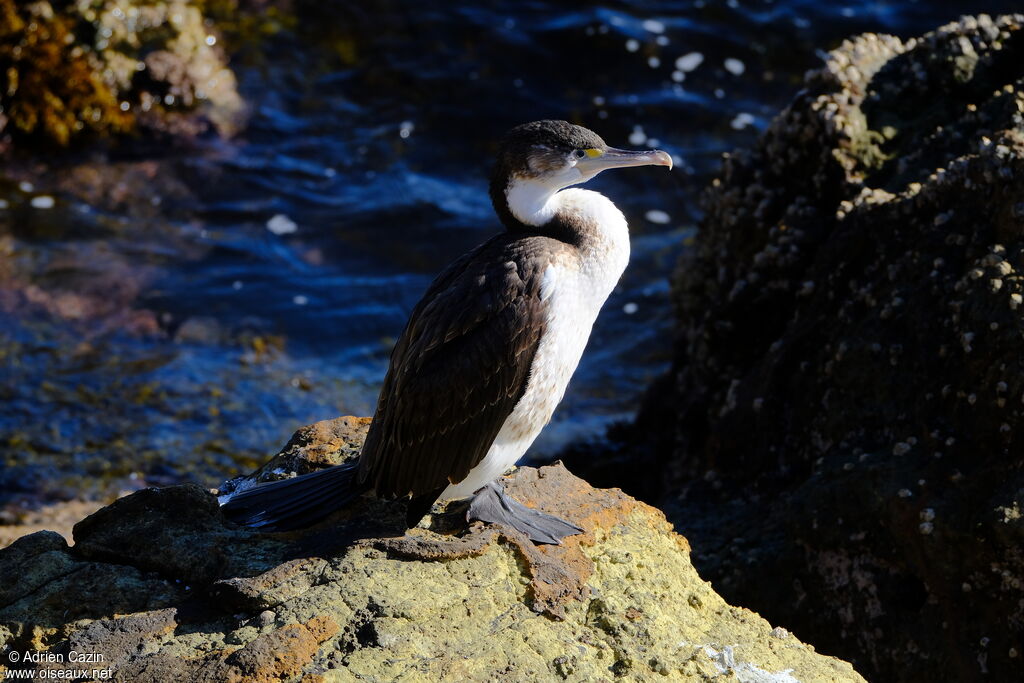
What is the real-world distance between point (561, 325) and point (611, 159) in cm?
70

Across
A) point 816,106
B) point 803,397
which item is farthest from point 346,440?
point 816,106

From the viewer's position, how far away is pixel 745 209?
581 cm

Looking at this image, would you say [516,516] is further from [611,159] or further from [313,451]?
[611,159]

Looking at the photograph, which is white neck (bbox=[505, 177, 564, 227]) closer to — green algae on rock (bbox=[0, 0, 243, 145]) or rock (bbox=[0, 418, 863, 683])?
rock (bbox=[0, 418, 863, 683])

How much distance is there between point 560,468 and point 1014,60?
3175mm

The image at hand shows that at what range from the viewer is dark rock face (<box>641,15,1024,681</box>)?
396 cm

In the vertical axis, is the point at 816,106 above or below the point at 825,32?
above

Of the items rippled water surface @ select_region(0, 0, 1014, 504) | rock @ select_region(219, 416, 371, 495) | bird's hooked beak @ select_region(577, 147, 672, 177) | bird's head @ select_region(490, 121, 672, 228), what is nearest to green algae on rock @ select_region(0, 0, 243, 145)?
rippled water surface @ select_region(0, 0, 1014, 504)

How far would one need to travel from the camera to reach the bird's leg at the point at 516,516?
379 cm

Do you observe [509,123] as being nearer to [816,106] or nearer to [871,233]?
[816,106]

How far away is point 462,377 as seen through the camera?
12.6 feet

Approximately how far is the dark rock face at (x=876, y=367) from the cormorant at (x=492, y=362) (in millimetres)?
1214

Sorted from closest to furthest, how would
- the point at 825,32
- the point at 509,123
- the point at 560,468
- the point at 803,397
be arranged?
the point at 560,468
the point at 803,397
the point at 509,123
the point at 825,32

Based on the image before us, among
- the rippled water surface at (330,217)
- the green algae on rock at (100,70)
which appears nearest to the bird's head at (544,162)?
the rippled water surface at (330,217)
